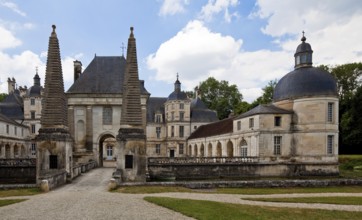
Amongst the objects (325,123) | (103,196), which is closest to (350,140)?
(325,123)

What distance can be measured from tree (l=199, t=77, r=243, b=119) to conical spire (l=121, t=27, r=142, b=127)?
43.9 meters

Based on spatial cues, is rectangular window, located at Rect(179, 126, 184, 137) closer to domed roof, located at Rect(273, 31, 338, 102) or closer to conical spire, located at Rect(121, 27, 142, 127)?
domed roof, located at Rect(273, 31, 338, 102)

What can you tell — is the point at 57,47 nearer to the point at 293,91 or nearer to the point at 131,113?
the point at 131,113

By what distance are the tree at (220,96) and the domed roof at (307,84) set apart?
3194 cm

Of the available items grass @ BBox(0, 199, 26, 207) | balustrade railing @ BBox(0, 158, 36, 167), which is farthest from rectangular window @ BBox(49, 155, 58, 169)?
balustrade railing @ BBox(0, 158, 36, 167)

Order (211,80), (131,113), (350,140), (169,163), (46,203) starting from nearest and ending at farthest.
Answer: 1. (46,203)
2. (131,113)
3. (169,163)
4. (350,140)
5. (211,80)

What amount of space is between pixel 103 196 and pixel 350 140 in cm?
3822

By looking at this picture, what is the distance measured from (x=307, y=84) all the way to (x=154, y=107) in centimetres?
2868

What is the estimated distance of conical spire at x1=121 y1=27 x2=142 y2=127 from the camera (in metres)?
17.4

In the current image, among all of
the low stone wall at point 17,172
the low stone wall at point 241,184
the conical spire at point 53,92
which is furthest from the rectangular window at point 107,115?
the low stone wall at point 241,184

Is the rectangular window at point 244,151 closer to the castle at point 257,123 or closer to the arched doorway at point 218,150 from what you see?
the castle at point 257,123

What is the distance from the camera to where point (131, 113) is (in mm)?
17484

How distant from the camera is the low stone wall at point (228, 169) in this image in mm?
24672

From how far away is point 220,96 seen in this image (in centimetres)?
6316
